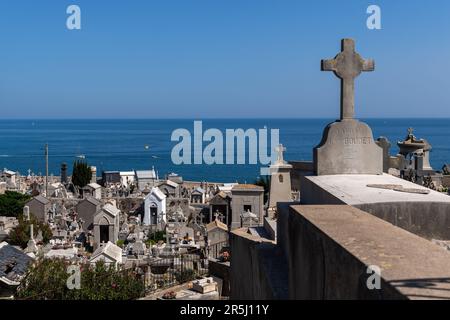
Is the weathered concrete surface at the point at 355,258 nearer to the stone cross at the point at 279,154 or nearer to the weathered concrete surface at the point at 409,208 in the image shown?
the weathered concrete surface at the point at 409,208

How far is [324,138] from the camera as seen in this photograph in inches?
261

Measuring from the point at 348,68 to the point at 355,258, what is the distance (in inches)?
167

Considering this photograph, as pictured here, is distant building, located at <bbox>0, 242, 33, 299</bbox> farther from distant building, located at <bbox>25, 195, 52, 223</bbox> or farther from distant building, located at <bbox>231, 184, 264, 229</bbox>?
distant building, located at <bbox>25, 195, 52, 223</bbox>

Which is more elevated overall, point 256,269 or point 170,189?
point 256,269

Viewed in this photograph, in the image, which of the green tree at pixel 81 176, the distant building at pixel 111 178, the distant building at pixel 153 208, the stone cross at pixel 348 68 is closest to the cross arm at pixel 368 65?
the stone cross at pixel 348 68

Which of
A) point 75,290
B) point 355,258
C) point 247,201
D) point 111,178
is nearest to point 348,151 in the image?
point 355,258

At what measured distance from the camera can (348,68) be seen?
6.77 m

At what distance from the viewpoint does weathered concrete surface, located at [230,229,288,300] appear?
5.12 metres

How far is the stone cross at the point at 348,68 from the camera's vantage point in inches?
264

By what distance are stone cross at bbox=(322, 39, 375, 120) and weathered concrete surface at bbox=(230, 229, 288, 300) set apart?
6.08ft

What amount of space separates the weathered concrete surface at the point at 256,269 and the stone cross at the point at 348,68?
185 cm

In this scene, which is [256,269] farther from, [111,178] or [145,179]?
[111,178]
